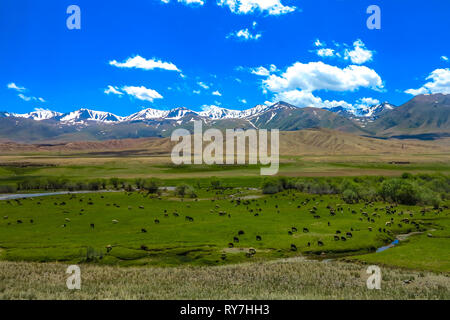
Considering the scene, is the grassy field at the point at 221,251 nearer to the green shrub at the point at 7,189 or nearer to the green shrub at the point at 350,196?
the green shrub at the point at 350,196

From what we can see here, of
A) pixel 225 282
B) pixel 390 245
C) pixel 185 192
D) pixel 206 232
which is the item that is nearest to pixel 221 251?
pixel 206 232

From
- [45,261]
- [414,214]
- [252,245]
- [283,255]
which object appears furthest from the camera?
[414,214]

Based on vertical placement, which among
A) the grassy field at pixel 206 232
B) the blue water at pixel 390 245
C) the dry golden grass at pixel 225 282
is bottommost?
the blue water at pixel 390 245

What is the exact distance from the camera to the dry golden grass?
2466 centimetres

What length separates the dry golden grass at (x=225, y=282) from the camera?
80.9ft

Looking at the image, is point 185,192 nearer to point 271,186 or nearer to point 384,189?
point 271,186

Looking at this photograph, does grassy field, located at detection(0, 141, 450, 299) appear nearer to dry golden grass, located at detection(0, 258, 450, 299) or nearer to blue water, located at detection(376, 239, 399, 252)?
dry golden grass, located at detection(0, 258, 450, 299)

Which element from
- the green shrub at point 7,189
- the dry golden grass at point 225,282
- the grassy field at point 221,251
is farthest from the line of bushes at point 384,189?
the green shrub at point 7,189

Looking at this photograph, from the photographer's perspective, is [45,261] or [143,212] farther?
[143,212]
